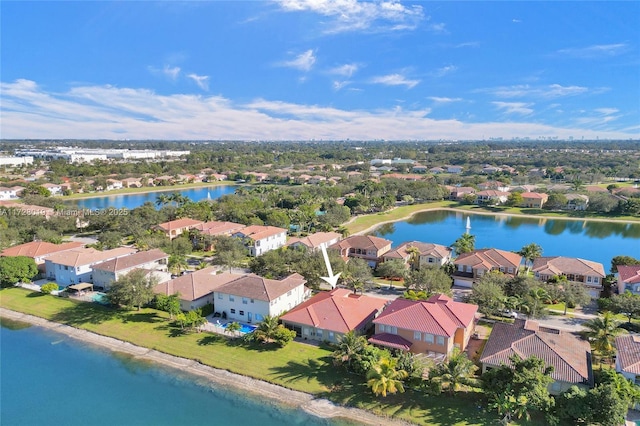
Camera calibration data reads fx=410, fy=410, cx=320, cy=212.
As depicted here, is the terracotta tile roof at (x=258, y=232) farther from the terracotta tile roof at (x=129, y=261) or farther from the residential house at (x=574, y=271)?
the residential house at (x=574, y=271)

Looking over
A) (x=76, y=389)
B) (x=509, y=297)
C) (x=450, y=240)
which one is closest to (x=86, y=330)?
(x=76, y=389)

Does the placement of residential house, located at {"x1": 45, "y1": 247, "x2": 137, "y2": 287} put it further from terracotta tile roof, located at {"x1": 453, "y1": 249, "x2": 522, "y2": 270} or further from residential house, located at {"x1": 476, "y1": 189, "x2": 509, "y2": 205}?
residential house, located at {"x1": 476, "y1": 189, "x2": 509, "y2": 205}

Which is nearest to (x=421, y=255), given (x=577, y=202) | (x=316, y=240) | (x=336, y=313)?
(x=316, y=240)

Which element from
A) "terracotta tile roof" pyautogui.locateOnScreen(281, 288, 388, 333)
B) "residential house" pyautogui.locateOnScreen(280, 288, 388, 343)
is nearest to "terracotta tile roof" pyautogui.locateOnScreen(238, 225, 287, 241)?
"terracotta tile roof" pyautogui.locateOnScreen(281, 288, 388, 333)

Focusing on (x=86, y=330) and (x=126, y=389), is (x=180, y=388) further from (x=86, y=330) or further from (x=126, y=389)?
(x=86, y=330)

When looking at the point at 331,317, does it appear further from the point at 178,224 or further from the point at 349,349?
the point at 178,224

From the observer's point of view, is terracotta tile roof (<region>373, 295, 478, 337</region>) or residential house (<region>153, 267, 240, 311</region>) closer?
terracotta tile roof (<region>373, 295, 478, 337</region>)
